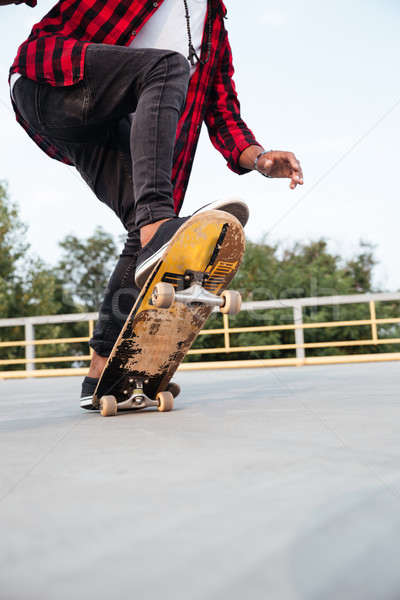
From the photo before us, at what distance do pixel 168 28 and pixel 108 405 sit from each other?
122 centimetres

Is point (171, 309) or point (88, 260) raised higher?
point (88, 260)

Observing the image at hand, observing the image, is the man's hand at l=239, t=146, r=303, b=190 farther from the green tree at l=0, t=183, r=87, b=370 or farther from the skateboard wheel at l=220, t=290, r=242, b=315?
the green tree at l=0, t=183, r=87, b=370

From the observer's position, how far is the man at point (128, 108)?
51.3 inches

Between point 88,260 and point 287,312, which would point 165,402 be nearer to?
point 287,312

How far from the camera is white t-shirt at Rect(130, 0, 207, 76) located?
162cm

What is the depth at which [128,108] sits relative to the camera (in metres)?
1.39

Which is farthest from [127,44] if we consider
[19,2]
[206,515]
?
[206,515]

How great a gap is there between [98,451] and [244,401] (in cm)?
90

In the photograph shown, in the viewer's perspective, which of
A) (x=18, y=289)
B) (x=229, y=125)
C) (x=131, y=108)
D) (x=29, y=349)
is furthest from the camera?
(x=18, y=289)

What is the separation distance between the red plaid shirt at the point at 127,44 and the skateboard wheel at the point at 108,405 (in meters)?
0.79

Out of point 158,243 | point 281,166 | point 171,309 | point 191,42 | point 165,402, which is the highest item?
point 191,42

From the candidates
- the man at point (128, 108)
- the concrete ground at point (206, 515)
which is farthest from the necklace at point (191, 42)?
the concrete ground at point (206, 515)

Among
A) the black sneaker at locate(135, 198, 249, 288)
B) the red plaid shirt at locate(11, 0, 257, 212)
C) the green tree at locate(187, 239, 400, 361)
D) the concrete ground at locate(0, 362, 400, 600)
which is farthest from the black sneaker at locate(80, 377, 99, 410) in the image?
the green tree at locate(187, 239, 400, 361)

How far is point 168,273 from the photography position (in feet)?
4.37
